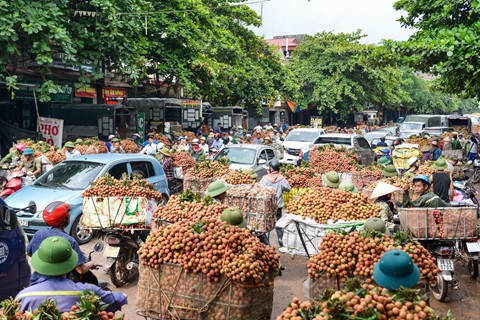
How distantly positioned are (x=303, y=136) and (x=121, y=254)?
15731 mm

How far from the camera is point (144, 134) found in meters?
25.8

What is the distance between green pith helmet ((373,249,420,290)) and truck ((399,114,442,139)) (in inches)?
1061

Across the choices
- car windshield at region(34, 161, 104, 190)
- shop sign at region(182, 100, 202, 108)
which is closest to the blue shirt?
car windshield at region(34, 161, 104, 190)

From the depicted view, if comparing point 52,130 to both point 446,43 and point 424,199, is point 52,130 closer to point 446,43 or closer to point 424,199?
point 446,43

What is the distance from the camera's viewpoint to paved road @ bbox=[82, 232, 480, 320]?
270 inches

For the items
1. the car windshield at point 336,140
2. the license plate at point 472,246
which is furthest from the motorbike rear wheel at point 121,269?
the car windshield at point 336,140

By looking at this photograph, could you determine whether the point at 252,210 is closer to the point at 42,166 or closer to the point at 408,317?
the point at 408,317

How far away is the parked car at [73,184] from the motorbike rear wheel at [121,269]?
4.52ft

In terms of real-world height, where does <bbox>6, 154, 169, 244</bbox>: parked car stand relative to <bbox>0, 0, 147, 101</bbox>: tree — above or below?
below

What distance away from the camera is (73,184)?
1005cm

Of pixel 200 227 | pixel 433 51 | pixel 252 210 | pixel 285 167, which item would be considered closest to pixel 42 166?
pixel 285 167

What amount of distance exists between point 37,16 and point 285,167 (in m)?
9.21

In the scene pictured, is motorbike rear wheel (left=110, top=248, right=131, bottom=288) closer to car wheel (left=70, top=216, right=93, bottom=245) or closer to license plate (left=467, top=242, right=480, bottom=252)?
car wheel (left=70, top=216, right=93, bottom=245)

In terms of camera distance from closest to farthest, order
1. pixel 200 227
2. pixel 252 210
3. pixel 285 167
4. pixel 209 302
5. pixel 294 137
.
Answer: pixel 209 302 < pixel 200 227 < pixel 252 210 < pixel 285 167 < pixel 294 137
